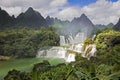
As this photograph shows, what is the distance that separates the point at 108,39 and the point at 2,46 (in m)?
28.2

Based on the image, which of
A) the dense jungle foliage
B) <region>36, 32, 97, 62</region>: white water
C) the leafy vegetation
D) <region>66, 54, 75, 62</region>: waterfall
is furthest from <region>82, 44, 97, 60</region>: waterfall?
the leafy vegetation

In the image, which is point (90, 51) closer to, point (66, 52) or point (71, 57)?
point (71, 57)

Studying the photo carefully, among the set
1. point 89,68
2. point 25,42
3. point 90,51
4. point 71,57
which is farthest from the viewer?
point 25,42

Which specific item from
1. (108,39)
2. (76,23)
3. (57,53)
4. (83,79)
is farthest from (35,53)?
(76,23)

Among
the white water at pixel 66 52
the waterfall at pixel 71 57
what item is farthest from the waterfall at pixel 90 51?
the waterfall at pixel 71 57

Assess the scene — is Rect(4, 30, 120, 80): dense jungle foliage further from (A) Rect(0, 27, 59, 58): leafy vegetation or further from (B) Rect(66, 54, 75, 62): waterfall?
(A) Rect(0, 27, 59, 58): leafy vegetation

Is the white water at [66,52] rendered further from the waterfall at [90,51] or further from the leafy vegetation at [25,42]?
the leafy vegetation at [25,42]

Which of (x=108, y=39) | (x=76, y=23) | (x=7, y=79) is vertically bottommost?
(x=7, y=79)

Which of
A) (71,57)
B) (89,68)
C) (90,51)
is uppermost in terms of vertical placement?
(90,51)

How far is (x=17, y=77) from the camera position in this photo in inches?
1053

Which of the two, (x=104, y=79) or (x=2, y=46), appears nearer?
(x=104, y=79)

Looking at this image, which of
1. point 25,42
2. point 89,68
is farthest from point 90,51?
point 89,68

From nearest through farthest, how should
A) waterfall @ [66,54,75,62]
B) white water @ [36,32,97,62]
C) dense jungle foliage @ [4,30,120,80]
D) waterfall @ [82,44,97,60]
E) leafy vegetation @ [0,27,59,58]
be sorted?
dense jungle foliage @ [4,30,120,80] → waterfall @ [82,44,97,60] → white water @ [36,32,97,62] → waterfall @ [66,54,75,62] → leafy vegetation @ [0,27,59,58]

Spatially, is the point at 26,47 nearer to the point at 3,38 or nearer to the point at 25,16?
the point at 3,38
